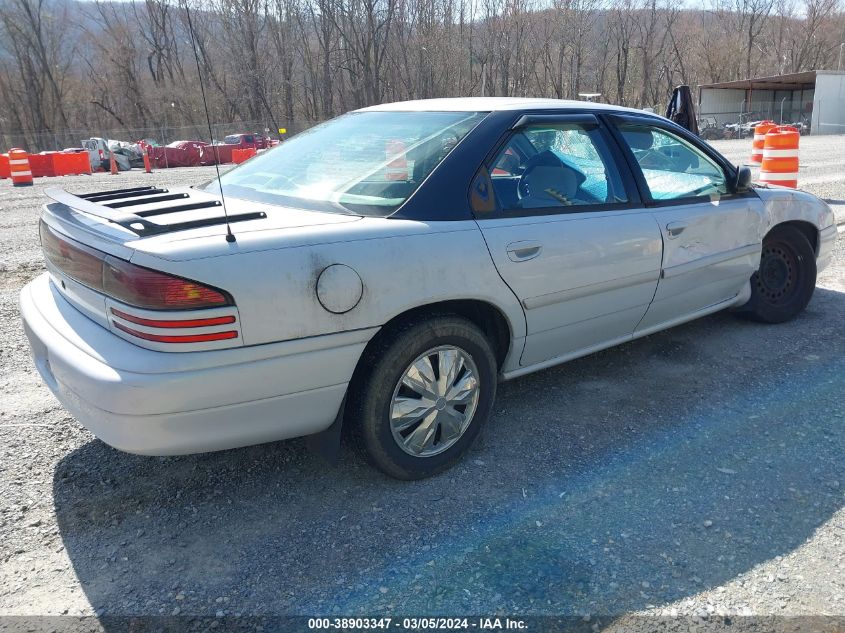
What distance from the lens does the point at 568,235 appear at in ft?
10.4

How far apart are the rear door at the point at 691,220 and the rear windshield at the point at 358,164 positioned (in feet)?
3.85

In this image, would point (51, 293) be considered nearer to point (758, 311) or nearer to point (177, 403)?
point (177, 403)

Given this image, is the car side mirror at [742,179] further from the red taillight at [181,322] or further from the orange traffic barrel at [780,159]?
the orange traffic barrel at [780,159]

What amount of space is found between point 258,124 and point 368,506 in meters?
43.8

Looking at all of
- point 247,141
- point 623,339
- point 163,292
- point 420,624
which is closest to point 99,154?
point 247,141

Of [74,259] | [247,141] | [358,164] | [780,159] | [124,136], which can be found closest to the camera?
[74,259]

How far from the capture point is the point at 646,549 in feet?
8.23

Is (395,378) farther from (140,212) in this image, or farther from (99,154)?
(99,154)

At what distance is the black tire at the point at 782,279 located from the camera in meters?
4.72

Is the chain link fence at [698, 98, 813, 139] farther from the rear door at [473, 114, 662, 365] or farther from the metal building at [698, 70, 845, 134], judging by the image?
the rear door at [473, 114, 662, 365]

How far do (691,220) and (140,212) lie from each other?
2.91 metres

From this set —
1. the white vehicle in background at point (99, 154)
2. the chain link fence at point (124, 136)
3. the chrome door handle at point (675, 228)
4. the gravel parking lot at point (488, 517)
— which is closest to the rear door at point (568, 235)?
the chrome door handle at point (675, 228)

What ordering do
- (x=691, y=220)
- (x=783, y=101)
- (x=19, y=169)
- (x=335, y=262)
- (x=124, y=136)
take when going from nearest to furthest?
(x=335, y=262)
(x=691, y=220)
(x=19, y=169)
(x=124, y=136)
(x=783, y=101)

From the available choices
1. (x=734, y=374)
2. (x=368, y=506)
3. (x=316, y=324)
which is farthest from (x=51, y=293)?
(x=734, y=374)
